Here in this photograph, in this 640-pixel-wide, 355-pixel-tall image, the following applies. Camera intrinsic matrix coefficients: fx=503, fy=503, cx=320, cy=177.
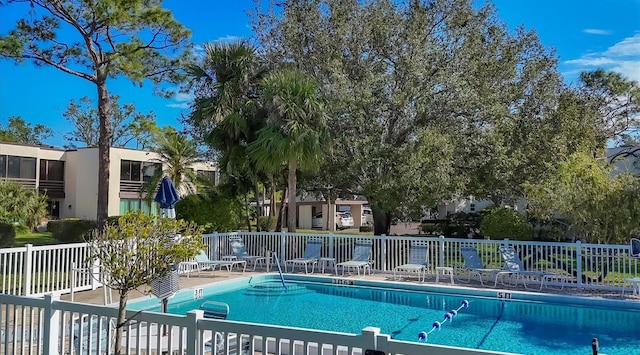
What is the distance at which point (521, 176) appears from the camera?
58.2 ft

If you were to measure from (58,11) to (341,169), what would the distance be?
34.1ft

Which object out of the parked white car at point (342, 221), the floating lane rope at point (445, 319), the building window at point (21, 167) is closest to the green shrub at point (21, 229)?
the building window at point (21, 167)

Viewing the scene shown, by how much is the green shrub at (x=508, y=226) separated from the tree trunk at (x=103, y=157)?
1206cm

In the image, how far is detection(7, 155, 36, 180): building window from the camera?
29.6 meters

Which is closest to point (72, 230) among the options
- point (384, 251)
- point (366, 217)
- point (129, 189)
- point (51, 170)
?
point (129, 189)

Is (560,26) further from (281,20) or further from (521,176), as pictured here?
(281,20)

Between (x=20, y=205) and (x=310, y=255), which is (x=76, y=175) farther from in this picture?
(x=310, y=255)

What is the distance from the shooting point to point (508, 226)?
14.7 m

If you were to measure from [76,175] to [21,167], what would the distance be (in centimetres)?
303

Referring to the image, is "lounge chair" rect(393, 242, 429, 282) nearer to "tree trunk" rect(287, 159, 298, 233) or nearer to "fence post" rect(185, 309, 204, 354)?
"tree trunk" rect(287, 159, 298, 233)

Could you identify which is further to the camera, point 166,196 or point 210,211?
point 210,211

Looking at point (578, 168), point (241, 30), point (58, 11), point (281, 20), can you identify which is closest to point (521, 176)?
point (578, 168)

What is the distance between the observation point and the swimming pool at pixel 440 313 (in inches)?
316

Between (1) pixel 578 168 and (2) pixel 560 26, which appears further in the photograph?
(2) pixel 560 26
